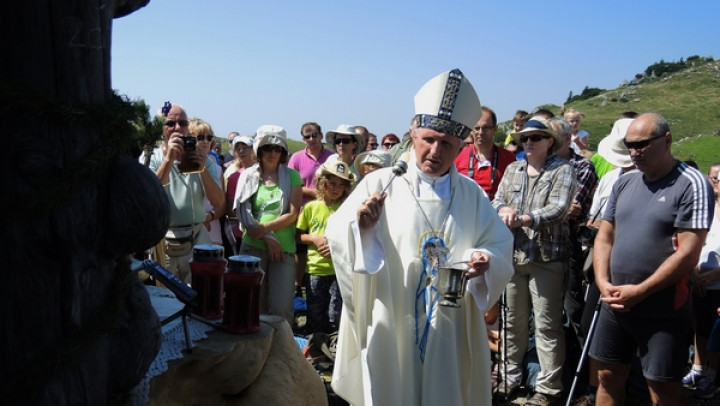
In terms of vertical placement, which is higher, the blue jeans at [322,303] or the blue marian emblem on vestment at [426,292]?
the blue marian emblem on vestment at [426,292]

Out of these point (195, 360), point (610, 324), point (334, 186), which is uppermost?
point (334, 186)

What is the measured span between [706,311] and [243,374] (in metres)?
4.79

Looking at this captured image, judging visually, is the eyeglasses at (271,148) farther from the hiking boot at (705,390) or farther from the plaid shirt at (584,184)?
the hiking boot at (705,390)

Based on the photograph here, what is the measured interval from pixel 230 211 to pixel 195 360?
176 inches

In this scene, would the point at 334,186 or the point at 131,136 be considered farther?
the point at 334,186

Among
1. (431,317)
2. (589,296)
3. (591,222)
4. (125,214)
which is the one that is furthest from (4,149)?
(591,222)

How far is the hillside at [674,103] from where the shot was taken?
175ft

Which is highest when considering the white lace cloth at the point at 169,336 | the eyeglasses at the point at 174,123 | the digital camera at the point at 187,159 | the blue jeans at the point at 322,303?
the eyeglasses at the point at 174,123

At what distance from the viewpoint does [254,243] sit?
607cm

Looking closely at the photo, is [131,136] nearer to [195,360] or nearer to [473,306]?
[195,360]

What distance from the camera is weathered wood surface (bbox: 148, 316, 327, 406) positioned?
256 cm

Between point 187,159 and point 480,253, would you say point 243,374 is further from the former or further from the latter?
point 187,159

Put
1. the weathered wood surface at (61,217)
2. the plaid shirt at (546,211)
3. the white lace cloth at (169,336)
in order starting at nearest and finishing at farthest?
the weathered wood surface at (61,217), the white lace cloth at (169,336), the plaid shirt at (546,211)

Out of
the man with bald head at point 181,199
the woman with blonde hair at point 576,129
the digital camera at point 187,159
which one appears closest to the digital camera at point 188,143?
the digital camera at point 187,159
